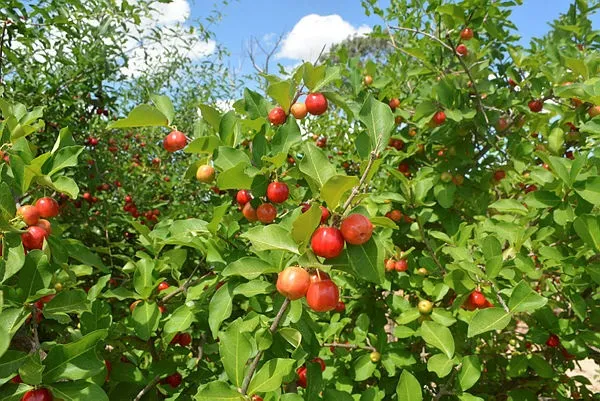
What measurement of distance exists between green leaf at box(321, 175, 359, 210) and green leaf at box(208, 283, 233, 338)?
1.70ft

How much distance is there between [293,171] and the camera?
1.41 m

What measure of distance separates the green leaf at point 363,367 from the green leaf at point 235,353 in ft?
3.10

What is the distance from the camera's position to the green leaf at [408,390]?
131 cm

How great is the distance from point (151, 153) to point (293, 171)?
4.33 m

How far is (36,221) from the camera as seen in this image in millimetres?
1366

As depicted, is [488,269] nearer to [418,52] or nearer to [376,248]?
[376,248]

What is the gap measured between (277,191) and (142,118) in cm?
51

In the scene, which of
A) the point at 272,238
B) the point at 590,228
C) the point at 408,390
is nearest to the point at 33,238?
the point at 272,238


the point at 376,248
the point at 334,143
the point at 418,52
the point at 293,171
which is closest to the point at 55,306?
the point at 293,171

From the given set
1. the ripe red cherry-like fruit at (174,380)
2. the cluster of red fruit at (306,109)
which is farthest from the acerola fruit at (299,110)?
the ripe red cherry-like fruit at (174,380)

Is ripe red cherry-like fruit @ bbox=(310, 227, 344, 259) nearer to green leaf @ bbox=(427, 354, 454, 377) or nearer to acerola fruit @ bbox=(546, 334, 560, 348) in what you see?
green leaf @ bbox=(427, 354, 454, 377)

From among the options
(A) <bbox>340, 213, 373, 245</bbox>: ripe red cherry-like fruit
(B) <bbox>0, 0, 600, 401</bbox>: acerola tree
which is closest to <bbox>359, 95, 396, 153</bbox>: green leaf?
(B) <bbox>0, 0, 600, 401</bbox>: acerola tree

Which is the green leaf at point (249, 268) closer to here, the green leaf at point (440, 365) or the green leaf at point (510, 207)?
the green leaf at point (440, 365)

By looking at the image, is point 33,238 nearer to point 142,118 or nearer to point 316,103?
point 142,118
